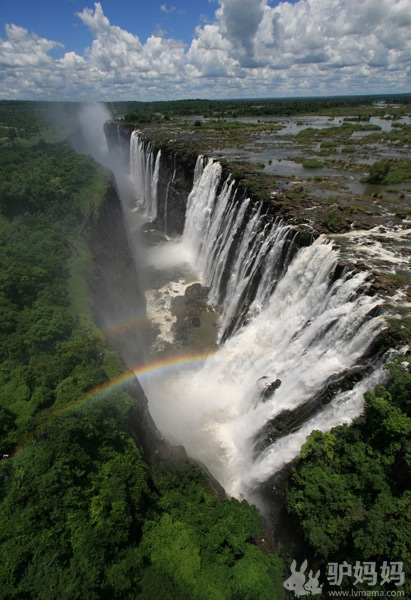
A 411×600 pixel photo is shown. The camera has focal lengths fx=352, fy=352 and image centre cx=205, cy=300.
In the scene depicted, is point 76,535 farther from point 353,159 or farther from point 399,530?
point 353,159

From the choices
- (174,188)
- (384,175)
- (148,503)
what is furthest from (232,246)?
(148,503)

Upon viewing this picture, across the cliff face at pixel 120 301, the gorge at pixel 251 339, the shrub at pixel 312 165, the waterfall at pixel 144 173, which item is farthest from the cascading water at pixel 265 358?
the waterfall at pixel 144 173

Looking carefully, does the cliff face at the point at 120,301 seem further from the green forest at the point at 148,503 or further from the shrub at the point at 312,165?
the shrub at the point at 312,165

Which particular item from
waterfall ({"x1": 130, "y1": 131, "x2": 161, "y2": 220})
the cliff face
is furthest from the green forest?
waterfall ({"x1": 130, "y1": 131, "x2": 161, "y2": 220})

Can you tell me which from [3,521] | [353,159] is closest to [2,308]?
[3,521]

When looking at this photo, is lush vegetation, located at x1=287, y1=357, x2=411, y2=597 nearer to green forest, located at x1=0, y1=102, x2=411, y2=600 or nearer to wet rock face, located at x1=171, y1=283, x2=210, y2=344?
green forest, located at x1=0, y1=102, x2=411, y2=600
